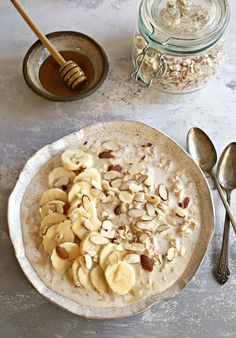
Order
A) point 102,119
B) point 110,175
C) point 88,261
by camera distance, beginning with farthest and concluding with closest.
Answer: point 102,119 < point 110,175 < point 88,261

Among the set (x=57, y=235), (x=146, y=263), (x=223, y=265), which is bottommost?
(x=223, y=265)

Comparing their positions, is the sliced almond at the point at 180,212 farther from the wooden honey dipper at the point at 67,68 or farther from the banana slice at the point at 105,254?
the wooden honey dipper at the point at 67,68

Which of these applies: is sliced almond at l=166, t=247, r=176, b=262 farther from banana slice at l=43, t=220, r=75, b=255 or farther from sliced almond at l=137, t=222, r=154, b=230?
banana slice at l=43, t=220, r=75, b=255

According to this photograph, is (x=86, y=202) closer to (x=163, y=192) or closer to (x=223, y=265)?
(x=163, y=192)

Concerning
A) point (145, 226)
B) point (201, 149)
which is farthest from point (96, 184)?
point (201, 149)

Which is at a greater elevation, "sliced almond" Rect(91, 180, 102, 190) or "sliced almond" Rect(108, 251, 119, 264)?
"sliced almond" Rect(91, 180, 102, 190)

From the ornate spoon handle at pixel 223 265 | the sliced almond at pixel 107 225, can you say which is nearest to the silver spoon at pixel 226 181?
the ornate spoon handle at pixel 223 265

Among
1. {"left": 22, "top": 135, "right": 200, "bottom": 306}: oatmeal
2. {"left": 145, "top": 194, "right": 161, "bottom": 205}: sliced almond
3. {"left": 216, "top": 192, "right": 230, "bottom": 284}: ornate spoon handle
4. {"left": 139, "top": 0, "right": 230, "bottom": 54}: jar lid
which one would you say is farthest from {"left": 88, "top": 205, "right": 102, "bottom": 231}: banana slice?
{"left": 139, "top": 0, "right": 230, "bottom": 54}: jar lid
